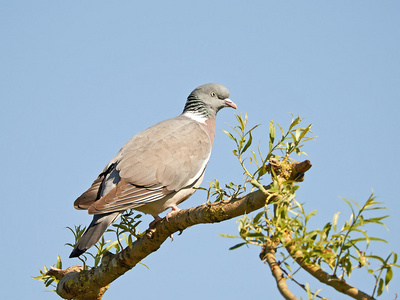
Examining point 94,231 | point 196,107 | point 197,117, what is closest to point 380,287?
point 94,231

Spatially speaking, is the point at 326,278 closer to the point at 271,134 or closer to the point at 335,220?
the point at 335,220

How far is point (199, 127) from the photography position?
5133mm

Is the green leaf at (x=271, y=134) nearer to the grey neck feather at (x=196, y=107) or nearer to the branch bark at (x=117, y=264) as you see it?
the branch bark at (x=117, y=264)

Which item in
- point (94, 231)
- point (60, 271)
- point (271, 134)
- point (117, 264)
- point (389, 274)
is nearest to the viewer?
point (389, 274)

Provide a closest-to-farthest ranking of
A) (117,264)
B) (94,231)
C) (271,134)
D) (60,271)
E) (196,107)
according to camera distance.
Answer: (271,134), (117,264), (94,231), (60,271), (196,107)

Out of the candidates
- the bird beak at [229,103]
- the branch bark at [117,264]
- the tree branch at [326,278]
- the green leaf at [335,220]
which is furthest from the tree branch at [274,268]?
the bird beak at [229,103]

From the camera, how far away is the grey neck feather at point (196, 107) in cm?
557

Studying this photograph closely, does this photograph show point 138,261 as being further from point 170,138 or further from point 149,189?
point 170,138

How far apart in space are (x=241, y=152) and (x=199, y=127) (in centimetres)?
213

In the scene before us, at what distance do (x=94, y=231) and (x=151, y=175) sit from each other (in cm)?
85

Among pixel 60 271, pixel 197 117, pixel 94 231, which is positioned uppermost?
pixel 197 117

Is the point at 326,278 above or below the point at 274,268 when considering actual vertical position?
below

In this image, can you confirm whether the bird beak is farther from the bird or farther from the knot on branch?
the knot on branch

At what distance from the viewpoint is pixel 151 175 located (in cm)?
445
